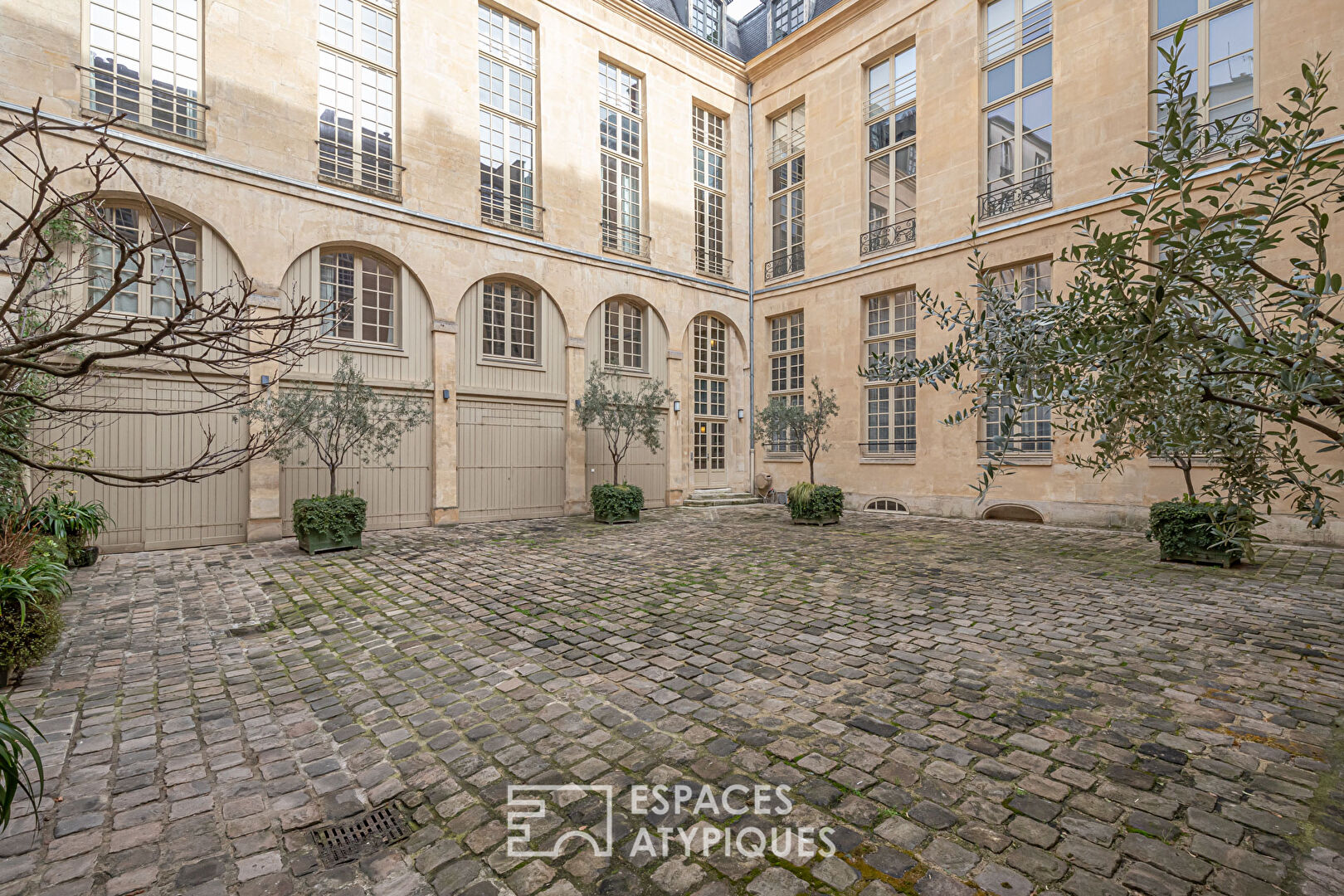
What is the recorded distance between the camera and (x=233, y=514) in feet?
33.4

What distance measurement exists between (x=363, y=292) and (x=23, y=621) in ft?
28.0

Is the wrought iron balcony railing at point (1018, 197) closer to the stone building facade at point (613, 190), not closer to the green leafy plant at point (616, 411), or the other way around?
the stone building facade at point (613, 190)

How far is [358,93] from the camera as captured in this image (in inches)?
460

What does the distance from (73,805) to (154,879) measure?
2.81 ft

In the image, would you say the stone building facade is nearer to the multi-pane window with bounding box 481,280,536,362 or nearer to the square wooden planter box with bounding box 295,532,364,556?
the multi-pane window with bounding box 481,280,536,362

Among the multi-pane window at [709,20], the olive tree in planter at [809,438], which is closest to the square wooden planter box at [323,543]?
the olive tree in planter at [809,438]

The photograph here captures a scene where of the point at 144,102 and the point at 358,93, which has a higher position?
the point at 358,93

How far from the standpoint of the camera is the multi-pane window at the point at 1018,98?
12445 millimetres

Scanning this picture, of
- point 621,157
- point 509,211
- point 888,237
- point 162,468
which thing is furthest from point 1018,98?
point 162,468

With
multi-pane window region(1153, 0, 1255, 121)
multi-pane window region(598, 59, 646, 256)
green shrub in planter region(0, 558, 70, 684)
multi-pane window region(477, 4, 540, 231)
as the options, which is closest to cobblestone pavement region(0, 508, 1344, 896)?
green shrub in planter region(0, 558, 70, 684)

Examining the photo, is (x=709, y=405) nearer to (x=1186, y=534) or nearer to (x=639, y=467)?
(x=639, y=467)

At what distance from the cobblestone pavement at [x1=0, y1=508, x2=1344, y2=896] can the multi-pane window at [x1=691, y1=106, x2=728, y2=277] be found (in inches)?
483

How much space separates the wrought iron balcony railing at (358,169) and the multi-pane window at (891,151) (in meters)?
10.3

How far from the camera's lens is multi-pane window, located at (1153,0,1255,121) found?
10219mm
